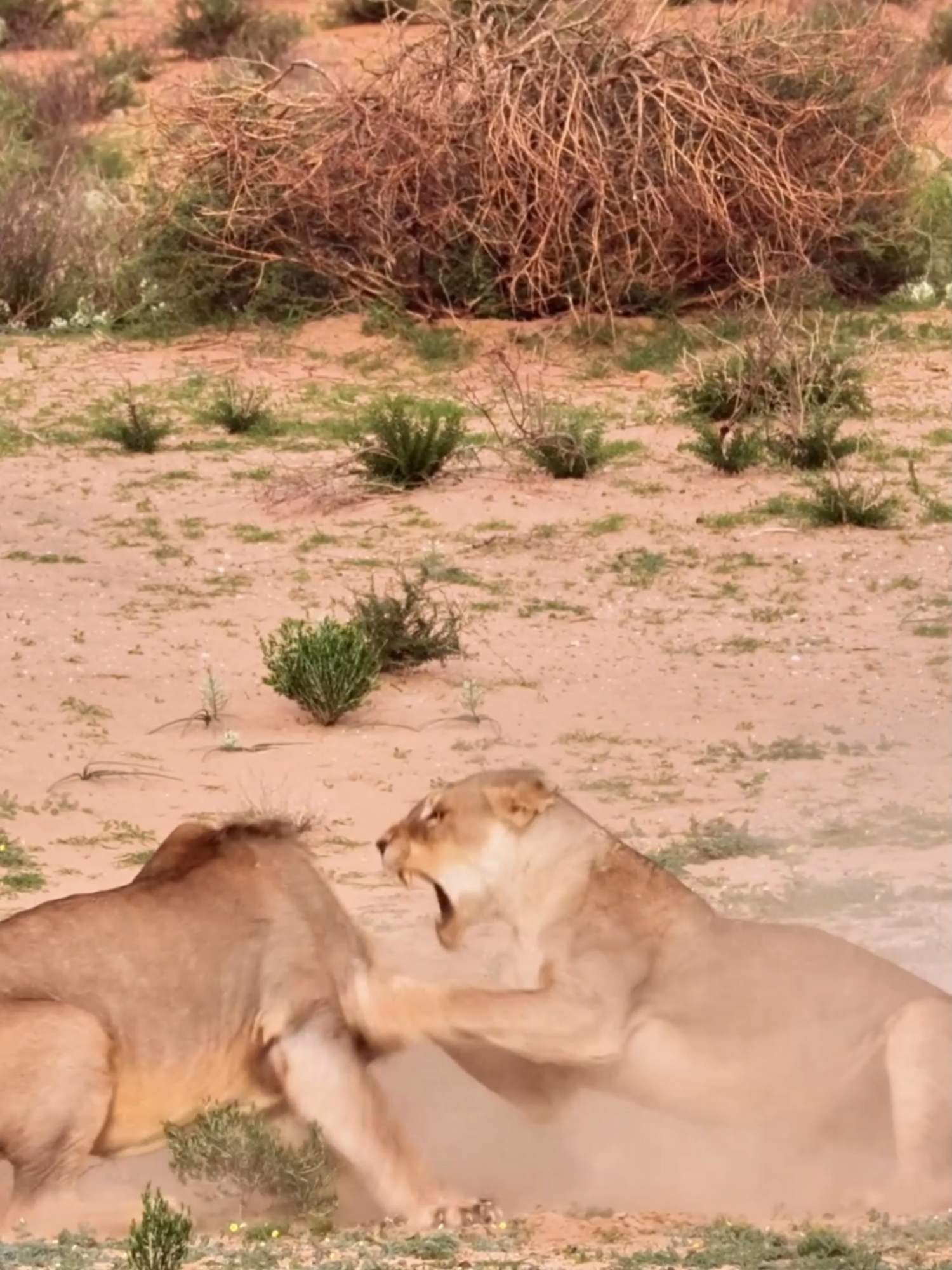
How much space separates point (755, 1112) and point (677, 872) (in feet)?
8.45

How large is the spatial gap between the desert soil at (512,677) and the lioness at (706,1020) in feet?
0.68

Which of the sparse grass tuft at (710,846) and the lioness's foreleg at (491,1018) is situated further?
the sparse grass tuft at (710,846)

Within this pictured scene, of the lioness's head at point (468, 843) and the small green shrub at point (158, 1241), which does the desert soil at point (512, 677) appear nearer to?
the lioness's head at point (468, 843)

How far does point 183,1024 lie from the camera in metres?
5.56

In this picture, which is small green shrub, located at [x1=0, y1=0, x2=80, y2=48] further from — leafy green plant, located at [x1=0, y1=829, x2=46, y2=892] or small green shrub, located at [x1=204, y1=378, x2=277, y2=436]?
leafy green plant, located at [x1=0, y1=829, x2=46, y2=892]

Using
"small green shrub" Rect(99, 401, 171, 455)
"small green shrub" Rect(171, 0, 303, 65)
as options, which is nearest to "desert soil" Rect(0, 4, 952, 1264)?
"small green shrub" Rect(99, 401, 171, 455)

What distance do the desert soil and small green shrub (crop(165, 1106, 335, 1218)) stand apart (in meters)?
0.14

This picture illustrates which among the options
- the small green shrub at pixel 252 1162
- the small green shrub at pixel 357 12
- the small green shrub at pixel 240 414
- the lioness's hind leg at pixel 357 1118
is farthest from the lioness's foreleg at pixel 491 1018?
the small green shrub at pixel 357 12

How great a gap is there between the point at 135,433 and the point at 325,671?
215 inches

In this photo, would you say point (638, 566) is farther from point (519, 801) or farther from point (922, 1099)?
point (922, 1099)

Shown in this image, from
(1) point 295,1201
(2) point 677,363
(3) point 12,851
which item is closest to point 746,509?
(2) point 677,363

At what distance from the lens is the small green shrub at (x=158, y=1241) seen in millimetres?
4430

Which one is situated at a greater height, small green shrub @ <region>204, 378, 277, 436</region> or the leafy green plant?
the leafy green plant

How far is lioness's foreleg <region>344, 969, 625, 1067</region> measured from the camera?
561cm
